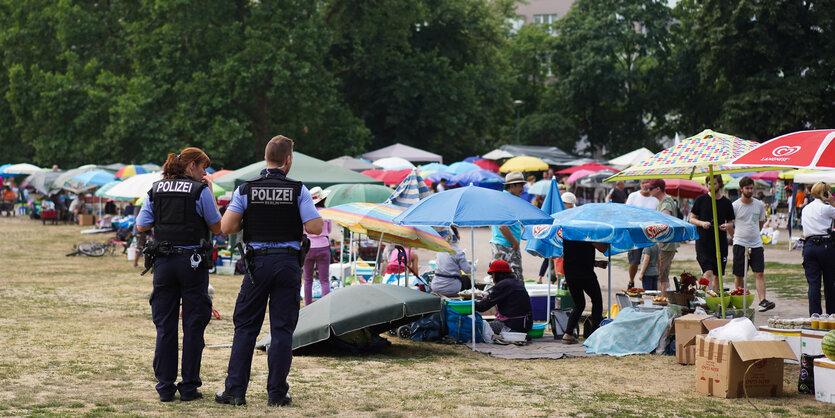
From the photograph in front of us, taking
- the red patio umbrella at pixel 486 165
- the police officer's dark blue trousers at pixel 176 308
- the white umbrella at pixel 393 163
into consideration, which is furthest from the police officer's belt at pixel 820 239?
the red patio umbrella at pixel 486 165

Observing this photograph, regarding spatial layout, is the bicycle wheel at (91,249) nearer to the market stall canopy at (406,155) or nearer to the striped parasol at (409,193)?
the striped parasol at (409,193)

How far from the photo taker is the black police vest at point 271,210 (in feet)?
21.6

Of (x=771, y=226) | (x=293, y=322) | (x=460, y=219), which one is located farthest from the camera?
(x=771, y=226)

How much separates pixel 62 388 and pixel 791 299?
10.7 metres

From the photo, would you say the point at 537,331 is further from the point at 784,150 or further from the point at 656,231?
the point at 784,150

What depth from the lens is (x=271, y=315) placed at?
6672 mm

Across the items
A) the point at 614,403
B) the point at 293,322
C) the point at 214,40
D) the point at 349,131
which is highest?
the point at 214,40

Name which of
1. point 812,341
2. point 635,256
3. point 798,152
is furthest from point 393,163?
point 798,152

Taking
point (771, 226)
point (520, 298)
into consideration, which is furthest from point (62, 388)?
point (771, 226)

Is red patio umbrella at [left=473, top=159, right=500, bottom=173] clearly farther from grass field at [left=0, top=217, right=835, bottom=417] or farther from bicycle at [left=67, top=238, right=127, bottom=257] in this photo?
grass field at [left=0, top=217, right=835, bottom=417]

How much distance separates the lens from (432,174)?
3098 centimetres

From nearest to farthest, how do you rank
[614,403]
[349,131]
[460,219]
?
[614,403], [460,219], [349,131]

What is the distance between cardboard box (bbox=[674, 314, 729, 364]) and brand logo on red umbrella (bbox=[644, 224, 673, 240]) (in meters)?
1.04

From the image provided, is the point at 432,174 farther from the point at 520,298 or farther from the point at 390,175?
the point at 520,298
